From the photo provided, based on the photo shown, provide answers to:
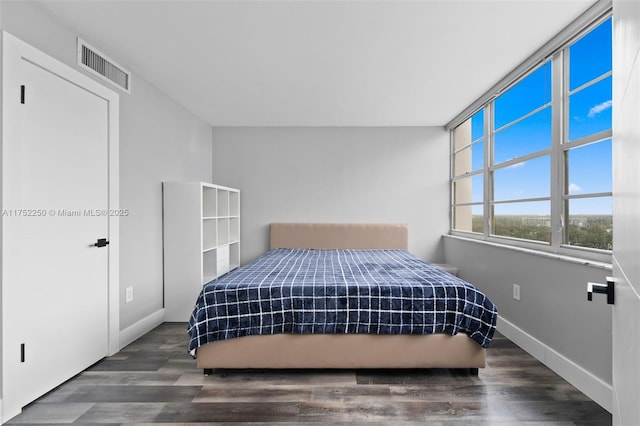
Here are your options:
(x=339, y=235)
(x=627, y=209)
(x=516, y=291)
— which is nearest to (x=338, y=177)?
(x=339, y=235)

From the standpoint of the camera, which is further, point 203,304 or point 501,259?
point 501,259

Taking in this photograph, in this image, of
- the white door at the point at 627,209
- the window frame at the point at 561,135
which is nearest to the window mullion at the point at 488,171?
the window frame at the point at 561,135

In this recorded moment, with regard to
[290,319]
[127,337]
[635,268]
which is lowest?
[127,337]

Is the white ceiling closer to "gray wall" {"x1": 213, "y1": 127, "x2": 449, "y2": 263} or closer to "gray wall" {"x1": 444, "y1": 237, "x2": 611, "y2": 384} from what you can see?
"gray wall" {"x1": 213, "y1": 127, "x2": 449, "y2": 263}

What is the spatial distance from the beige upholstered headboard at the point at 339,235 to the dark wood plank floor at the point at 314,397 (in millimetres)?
2446

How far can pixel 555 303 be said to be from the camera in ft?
7.88

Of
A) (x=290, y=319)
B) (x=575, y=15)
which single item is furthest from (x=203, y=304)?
(x=575, y=15)

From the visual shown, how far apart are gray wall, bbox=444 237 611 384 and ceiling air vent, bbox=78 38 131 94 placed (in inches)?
140

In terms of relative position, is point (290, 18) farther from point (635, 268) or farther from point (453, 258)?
point (453, 258)

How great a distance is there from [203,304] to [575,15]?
2.99 m

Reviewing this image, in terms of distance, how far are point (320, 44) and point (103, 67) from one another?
5.52 feet

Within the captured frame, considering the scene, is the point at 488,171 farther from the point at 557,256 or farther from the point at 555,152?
the point at 557,256

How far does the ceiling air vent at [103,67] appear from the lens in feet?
8.17

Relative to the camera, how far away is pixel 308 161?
5051 millimetres
